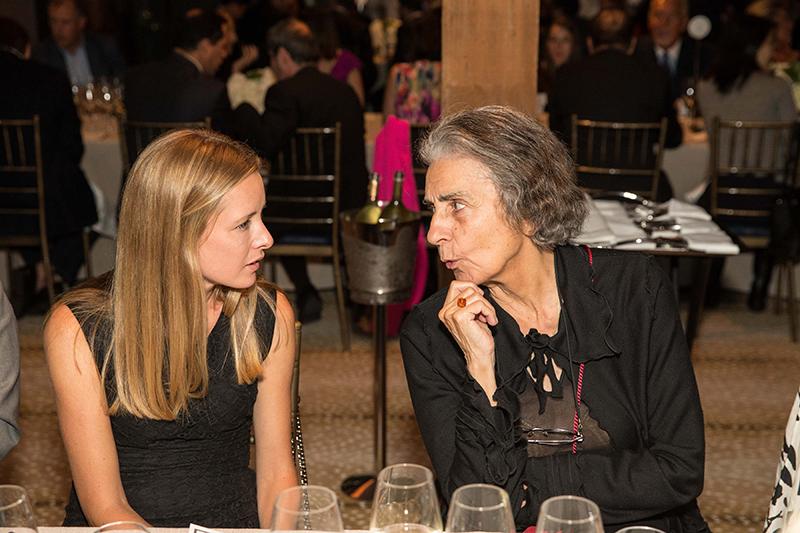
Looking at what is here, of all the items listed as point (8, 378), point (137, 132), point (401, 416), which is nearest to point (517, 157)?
point (8, 378)

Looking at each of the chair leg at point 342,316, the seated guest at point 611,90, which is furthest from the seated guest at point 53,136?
the seated guest at point 611,90

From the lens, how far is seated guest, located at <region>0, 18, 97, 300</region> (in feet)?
15.5

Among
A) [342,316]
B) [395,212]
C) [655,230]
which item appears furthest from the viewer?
[342,316]

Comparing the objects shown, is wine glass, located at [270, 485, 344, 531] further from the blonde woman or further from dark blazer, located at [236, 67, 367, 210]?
dark blazer, located at [236, 67, 367, 210]

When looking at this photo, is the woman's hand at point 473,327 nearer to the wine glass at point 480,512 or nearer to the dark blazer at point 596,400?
the dark blazer at point 596,400

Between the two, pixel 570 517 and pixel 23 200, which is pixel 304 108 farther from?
pixel 570 517

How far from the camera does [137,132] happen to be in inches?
181

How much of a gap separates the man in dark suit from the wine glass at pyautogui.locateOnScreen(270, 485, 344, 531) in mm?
3319

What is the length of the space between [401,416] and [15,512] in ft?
9.00

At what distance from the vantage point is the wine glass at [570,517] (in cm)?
114

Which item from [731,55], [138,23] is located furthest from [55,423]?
[138,23]

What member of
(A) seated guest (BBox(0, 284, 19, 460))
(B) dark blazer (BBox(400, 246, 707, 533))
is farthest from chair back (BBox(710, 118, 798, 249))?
(A) seated guest (BBox(0, 284, 19, 460))

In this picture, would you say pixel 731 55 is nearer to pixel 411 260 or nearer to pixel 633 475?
pixel 411 260

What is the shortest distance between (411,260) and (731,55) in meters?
2.48
